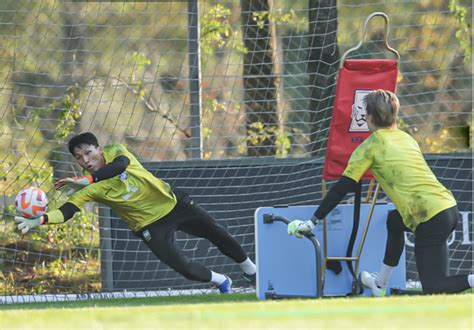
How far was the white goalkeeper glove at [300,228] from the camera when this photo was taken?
860cm

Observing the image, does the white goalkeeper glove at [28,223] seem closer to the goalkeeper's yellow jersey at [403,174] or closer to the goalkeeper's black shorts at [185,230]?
the goalkeeper's black shorts at [185,230]

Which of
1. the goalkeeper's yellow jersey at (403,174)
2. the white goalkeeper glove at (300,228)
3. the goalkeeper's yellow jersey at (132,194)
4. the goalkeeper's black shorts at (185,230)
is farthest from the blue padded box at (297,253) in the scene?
the goalkeeper's yellow jersey at (132,194)

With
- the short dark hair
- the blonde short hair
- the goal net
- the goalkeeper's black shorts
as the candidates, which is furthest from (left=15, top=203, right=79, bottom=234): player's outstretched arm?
the blonde short hair

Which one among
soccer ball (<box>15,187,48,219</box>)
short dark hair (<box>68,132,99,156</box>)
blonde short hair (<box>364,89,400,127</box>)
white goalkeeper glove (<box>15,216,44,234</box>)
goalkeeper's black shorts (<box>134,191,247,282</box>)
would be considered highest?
blonde short hair (<box>364,89,400,127</box>)

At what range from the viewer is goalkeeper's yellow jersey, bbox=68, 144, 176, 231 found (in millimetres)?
9984

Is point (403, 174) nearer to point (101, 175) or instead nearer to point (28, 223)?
point (101, 175)

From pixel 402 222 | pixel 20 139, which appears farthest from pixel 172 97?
pixel 402 222

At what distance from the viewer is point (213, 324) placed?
5508mm

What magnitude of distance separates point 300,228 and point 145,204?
195 cm

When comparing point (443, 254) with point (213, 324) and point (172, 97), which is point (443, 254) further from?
point (172, 97)

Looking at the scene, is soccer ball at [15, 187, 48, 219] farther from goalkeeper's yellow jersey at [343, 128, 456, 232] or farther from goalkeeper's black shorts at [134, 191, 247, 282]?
goalkeeper's yellow jersey at [343, 128, 456, 232]

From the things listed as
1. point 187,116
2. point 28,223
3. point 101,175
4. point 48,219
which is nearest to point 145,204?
point 101,175

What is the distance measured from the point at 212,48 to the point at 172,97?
86.6 inches

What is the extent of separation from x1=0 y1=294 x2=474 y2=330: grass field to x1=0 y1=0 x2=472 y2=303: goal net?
4823mm
